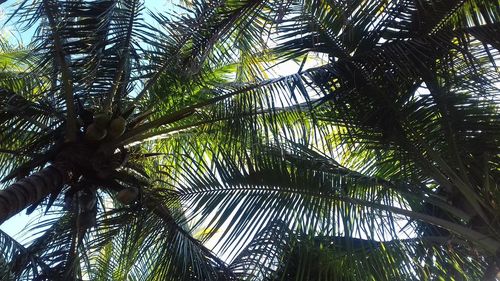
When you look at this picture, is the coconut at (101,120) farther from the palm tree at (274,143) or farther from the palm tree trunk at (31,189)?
the palm tree trunk at (31,189)

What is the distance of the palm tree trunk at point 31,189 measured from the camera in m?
4.66

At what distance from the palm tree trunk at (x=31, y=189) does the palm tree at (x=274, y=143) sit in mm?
17

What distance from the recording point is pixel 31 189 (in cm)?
500

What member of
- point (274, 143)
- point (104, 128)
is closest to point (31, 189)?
point (104, 128)

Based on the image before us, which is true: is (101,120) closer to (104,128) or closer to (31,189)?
(104,128)

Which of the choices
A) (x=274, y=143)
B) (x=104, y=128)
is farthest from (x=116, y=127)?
(x=274, y=143)

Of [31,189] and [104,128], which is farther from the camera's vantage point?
[104,128]

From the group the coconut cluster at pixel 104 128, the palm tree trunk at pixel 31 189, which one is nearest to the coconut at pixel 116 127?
the coconut cluster at pixel 104 128

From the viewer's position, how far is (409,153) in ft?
16.6

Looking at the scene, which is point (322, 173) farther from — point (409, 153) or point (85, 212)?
point (85, 212)

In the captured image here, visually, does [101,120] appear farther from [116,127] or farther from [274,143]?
[274,143]

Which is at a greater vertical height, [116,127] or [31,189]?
[116,127]

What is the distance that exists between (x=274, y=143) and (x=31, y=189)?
2.04 meters

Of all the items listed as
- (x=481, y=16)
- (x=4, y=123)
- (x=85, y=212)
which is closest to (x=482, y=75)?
(x=481, y=16)
